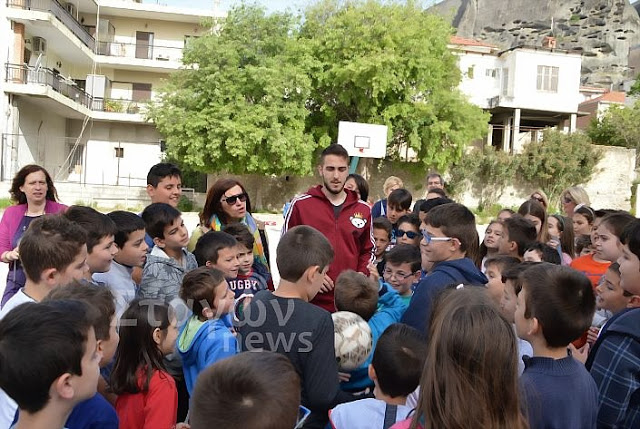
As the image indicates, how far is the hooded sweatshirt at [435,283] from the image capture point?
2959 millimetres

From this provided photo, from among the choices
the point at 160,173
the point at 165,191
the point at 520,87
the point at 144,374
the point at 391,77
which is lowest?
the point at 144,374

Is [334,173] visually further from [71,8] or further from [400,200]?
[71,8]

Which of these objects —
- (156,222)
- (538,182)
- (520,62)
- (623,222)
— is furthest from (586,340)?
(520,62)

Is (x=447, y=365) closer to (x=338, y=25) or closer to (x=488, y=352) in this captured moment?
(x=488, y=352)

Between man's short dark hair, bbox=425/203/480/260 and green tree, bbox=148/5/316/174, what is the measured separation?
70.9ft

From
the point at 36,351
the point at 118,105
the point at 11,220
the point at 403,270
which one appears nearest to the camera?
the point at 36,351

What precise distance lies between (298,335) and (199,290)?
2.67ft

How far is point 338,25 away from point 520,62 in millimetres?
14703

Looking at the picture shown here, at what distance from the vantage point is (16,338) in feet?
5.72

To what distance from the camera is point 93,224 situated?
332 cm

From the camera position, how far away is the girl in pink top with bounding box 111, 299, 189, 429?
2.52 meters

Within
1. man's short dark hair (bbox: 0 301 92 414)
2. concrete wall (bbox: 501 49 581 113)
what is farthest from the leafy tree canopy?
man's short dark hair (bbox: 0 301 92 414)

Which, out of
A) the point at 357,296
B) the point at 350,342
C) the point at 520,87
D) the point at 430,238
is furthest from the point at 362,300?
the point at 520,87

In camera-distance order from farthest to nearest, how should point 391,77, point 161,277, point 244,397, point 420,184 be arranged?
point 420,184
point 391,77
point 161,277
point 244,397
